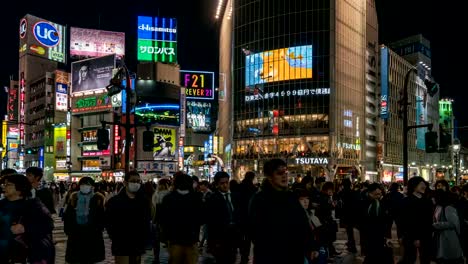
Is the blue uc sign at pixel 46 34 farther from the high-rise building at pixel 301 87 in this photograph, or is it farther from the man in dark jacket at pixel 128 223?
the man in dark jacket at pixel 128 223

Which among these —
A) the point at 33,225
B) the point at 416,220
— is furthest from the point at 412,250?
the point at 33,225

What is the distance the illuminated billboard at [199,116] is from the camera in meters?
129

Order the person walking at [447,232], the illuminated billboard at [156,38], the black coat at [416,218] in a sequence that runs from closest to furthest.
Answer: the person walking at [447,232], the black coat at [416,218], the illuminated billboard at [156,38]

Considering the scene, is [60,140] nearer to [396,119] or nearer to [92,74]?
[92,74]

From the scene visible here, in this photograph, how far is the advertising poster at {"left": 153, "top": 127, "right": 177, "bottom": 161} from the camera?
2955 inches

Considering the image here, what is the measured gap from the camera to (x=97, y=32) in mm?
102438

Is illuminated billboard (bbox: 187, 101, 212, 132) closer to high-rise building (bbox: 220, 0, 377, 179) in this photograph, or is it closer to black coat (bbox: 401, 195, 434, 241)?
high-rise building (bbox: 220, 0, 377, 179)

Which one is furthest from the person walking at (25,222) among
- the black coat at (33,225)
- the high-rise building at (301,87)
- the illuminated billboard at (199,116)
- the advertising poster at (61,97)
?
the illuminated billboard at (199,116)

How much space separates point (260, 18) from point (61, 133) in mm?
38161

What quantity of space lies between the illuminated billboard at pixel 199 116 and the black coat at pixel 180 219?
122m

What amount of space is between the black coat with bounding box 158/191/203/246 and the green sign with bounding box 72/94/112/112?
77593mm

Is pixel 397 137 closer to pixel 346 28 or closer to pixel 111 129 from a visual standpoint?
pixel 346 28

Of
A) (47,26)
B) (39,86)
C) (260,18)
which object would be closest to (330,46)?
(260,18)

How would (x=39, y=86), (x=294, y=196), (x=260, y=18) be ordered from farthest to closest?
1. (x=39, y=86)
2. (x=260, y=18)
3. (x=294, y=196)
